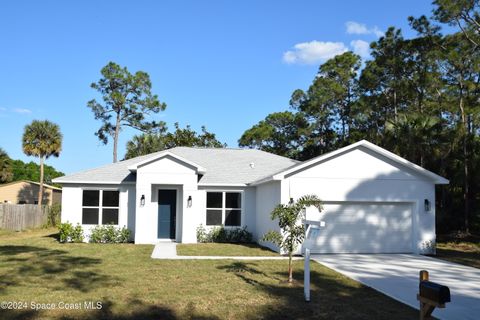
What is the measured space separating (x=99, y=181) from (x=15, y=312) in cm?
1303

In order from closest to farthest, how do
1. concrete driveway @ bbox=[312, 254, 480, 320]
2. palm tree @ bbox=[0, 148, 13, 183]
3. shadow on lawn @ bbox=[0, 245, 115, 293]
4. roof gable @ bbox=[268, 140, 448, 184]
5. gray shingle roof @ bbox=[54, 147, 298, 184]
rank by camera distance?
concrete driveway @ bbox=[312, 254, 480, 320] < shadow on lawn @ bbox=[0, 245, 115, 293] < roof gable @ bbox=[268, 140, 448, 184] < gray shingle roof @ bbox=[54, 147, 298, 184] < palm tree @ bbox=[0, 148, 13, 183]

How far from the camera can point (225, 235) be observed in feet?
68.5

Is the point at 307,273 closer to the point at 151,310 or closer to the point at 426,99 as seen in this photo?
the point at 151,310

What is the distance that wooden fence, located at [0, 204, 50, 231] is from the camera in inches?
1083

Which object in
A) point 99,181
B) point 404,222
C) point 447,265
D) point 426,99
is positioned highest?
point 426,99

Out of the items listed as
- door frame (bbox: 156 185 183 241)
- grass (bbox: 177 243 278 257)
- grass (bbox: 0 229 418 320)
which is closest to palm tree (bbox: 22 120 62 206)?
door frame (bbox: 156 185 183 241)

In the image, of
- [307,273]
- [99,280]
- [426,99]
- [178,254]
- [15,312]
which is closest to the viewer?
[15,312]

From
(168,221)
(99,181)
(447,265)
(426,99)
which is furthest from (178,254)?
(426,99)

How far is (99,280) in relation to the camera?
1088 centimetres

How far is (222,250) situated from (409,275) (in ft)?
24.0

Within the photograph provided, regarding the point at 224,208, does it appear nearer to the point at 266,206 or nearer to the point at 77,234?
the point at 266,206

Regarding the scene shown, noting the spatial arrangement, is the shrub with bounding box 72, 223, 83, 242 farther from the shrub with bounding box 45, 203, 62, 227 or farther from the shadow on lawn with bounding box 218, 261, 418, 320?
the shrub with bounding box 45, 203, 62, 227

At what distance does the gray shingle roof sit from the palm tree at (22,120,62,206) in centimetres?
1359

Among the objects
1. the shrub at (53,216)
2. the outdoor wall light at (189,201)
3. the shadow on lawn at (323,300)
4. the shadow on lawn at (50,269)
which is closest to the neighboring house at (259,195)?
the outdoor wall light at (189,201)
